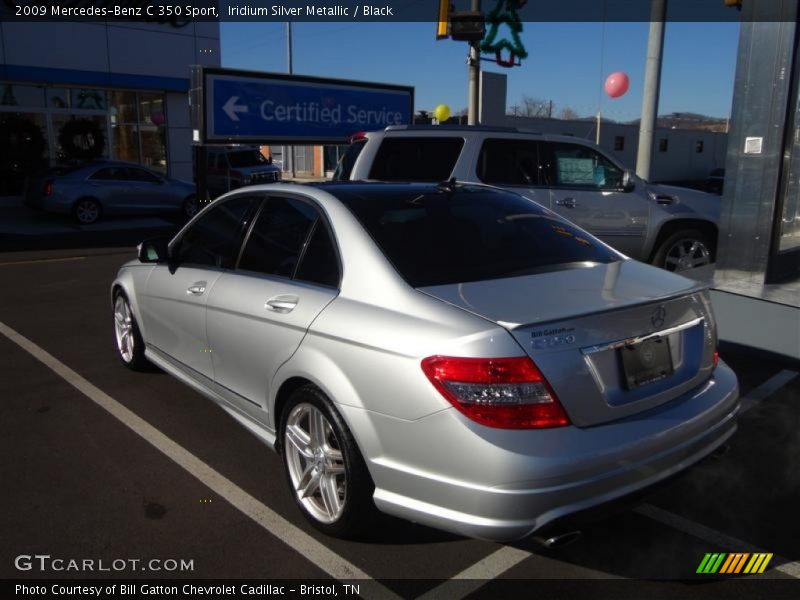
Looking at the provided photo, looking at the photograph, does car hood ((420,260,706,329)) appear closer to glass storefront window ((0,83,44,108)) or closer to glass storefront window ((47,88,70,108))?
glass storefront window ((0,83,44,108))

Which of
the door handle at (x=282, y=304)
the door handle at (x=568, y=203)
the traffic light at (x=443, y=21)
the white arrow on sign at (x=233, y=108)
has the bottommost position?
the door handle at (x=282, y=304)

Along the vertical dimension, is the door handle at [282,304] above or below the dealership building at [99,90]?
below

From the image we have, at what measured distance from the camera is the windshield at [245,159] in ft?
72.8

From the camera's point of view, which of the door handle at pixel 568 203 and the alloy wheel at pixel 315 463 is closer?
the alloy wheel at pixel 315 463

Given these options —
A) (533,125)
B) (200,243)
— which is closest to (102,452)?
(200,243)

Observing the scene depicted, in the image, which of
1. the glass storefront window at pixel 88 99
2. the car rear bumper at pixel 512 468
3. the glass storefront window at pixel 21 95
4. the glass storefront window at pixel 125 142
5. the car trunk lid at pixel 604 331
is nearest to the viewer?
the car rear bumper at pixel 512 468

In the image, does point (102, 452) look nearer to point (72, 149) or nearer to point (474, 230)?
point (474, 230)

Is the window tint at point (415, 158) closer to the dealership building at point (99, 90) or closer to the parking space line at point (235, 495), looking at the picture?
the parking space line at point (235, 495)

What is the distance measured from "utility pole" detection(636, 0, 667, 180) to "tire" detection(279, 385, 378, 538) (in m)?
9.67

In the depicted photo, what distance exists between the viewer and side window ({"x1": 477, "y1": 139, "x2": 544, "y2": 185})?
7695 mm

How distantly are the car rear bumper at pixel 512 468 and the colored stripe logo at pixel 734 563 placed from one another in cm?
50

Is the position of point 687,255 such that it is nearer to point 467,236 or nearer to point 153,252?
point 467,236

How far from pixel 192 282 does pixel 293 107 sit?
7951mm

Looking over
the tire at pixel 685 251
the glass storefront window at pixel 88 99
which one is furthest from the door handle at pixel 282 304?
the glass storefront window at pixel 88 99
